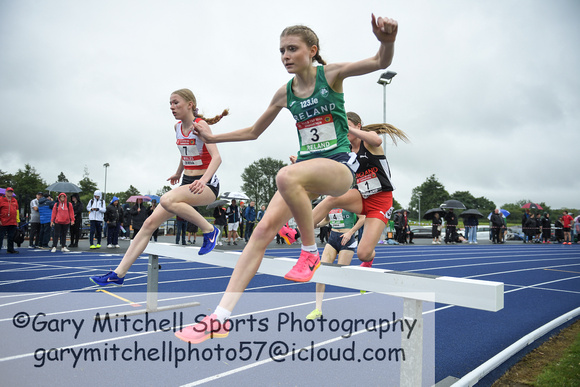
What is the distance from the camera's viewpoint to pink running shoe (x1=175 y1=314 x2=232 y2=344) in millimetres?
1587

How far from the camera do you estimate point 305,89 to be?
2014mm

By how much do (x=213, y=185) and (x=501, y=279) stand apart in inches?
300

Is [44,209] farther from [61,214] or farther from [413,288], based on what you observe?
[413,288]

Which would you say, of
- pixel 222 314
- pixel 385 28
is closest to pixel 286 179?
pixel 222 314

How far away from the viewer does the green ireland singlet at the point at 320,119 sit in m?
1.97

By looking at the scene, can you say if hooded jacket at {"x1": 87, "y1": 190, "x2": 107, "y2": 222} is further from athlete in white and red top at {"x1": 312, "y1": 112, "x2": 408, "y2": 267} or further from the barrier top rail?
the barrier top rail

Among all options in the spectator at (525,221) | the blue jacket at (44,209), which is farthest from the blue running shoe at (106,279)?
the spectator at (525,221)

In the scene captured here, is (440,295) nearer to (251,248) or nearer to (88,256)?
(251,248)

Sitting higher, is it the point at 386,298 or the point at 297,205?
the point at 297,205

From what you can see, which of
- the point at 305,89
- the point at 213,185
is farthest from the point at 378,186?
the point at 305,89

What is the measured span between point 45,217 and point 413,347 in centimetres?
1185

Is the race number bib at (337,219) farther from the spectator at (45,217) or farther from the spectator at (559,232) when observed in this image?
the spectator at (559,232)

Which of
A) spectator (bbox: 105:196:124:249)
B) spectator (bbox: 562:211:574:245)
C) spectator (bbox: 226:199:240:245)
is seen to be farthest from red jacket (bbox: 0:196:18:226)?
spectator (bbox: 562:211:574:245)

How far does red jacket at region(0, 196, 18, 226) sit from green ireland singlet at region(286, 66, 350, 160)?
1044 centimetres
